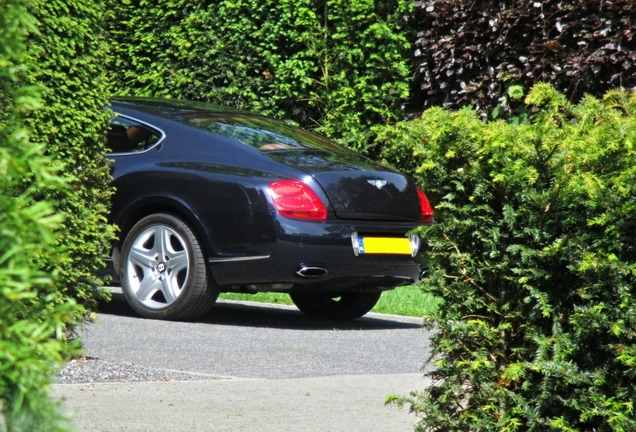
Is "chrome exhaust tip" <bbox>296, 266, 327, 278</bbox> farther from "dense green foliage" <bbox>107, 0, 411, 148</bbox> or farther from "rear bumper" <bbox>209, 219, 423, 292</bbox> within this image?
"dense green foliage" <bbox>107, 0, 411, 148</bbox>

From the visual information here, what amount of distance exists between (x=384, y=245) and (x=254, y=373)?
2.23 metres

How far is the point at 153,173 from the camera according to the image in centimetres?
778

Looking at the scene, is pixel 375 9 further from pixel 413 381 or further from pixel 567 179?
pixel 567 179

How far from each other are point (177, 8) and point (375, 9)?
241 cm

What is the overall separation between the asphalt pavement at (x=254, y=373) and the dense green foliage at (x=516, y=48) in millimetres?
3214

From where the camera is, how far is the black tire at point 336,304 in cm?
856

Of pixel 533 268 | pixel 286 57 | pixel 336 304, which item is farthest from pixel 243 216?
pixel 286 57

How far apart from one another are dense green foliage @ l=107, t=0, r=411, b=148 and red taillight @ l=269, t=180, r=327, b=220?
14.1ft

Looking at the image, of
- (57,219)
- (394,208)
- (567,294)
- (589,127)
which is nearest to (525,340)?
(567,294)

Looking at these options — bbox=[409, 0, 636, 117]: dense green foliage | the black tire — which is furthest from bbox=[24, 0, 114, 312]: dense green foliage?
bbox=[409, 0, 636, 117]: dense green foliage

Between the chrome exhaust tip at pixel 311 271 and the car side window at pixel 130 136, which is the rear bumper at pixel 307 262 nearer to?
the chrome exhaust tip at pixel 311 271

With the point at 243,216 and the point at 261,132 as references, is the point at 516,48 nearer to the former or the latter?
the point at 261,132

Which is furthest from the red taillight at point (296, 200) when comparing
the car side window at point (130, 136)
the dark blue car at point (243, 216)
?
the car side window at point (130, 136)

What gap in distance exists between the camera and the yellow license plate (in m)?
7.55
